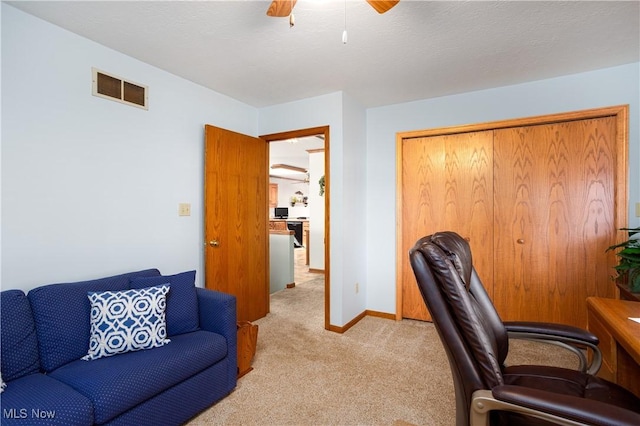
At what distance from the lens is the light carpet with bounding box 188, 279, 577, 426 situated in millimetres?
1867

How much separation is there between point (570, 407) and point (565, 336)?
0.65 m

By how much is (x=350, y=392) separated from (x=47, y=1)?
3.00 m

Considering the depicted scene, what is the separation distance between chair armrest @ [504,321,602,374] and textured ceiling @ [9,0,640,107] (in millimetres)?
1773

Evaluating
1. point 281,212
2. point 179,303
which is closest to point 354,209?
point 179,303

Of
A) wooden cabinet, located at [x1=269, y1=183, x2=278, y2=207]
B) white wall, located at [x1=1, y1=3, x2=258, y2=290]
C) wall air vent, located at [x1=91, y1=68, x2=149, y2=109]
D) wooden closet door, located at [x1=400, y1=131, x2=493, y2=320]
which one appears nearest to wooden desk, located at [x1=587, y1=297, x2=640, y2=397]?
wooden closet door, located at [x1=400, y1=131, x2=493, y2=320]

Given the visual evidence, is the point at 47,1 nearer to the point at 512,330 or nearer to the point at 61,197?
the point at 61,197

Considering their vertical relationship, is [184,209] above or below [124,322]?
above

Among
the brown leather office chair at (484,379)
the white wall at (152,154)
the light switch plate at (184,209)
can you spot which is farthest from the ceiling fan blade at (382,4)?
the light switch plate at (184,209)

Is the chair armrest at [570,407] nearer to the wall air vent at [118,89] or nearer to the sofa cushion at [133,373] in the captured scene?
the sofa cushion at [133,373]

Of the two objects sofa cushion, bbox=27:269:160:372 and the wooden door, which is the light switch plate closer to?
the wooden door

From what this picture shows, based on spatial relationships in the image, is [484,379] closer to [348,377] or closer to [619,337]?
[619,337]

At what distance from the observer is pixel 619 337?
124 centimetres

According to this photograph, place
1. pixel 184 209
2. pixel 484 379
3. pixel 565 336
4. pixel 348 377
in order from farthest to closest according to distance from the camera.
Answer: pixel 184 209 < pixel 348 377 < pixel 565 336 < pixel 484 379

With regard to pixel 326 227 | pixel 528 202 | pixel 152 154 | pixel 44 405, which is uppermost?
pixel 152 154
